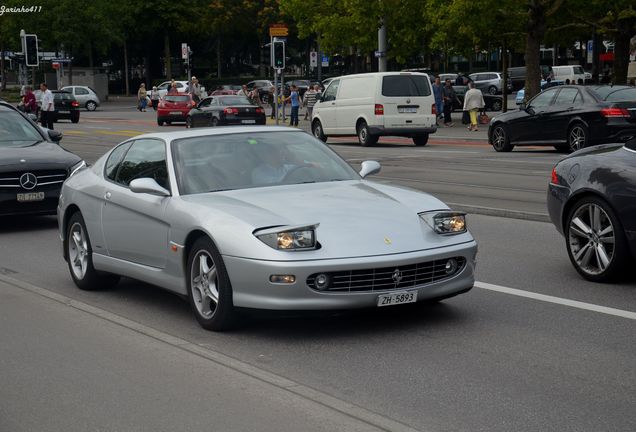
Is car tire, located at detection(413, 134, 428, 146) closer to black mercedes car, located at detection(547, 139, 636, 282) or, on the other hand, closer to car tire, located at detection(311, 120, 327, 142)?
car tire, located at detection(311, 120, 327, 142)

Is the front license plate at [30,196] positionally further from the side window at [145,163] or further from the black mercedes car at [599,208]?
the black mercedes car at [599,208]

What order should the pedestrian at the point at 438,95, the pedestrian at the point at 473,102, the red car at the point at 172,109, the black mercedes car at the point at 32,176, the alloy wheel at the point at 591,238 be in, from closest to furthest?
the alloy wheel at the point at 591,238, the black mercedes car at the point at 32,176, the pedestrian at the point at 473,102, the pedestrian at the point at 438,95, the red car at the point at 172,109

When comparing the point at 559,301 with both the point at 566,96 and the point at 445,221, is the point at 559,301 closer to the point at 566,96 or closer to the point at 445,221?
the point at 445,221

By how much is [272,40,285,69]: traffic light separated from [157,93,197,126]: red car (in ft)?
35.7

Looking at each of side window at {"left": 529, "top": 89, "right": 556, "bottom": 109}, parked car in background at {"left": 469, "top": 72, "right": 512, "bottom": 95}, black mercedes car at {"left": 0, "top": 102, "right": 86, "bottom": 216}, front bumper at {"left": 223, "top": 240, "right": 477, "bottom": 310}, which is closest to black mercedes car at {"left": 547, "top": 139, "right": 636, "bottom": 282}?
front bumper at {"left": 223, "top": 240, "right": 477, "bottom": 310}

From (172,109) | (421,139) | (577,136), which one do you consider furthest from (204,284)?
(172,109)

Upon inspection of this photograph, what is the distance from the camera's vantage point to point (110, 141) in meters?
36.3

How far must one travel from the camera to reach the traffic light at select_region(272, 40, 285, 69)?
124 feet

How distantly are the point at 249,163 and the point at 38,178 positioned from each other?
6172 mm

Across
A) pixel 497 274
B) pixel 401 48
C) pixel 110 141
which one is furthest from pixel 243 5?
pixel 497 274

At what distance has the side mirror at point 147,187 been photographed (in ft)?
26.0

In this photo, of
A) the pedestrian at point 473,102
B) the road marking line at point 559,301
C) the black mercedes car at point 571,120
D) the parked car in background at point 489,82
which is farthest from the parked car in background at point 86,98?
the road marking line at point 559,301

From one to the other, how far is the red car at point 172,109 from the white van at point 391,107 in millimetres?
18314

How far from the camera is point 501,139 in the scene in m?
26.5
